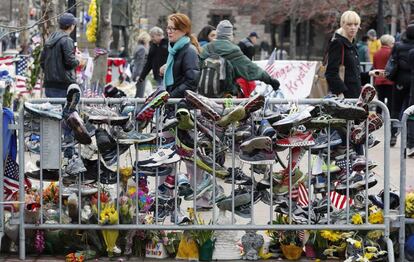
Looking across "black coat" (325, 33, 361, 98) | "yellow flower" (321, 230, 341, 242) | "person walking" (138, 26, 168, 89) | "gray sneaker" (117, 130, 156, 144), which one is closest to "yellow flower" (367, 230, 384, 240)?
"yellow flower" (321, 230, 341, 242)

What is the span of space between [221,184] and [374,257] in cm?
139

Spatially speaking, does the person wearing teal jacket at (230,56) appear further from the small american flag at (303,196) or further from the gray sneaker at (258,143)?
the gray sneaker at (258,143)

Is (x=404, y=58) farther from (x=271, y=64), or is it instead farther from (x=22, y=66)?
(x=22, y=66)

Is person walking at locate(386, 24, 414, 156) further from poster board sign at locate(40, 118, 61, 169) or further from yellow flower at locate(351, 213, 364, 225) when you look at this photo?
poster board sign at locate(40, 118, 61, 169)

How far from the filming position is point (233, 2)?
200ft

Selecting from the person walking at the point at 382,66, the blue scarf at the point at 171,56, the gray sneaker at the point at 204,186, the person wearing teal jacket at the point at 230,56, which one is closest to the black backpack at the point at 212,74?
the person wearing teal jacket at the point at 230,56

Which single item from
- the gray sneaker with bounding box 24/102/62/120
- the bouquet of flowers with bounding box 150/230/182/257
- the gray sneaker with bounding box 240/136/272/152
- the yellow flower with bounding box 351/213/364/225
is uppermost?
the gray sneaker with bounding box 24/102/62/120

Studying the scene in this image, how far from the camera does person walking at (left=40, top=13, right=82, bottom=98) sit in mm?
13281

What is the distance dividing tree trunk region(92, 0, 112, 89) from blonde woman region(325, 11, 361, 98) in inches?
439

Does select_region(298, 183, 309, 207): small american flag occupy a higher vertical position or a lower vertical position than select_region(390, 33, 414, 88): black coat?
lower

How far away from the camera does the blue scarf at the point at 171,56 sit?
1042 cm

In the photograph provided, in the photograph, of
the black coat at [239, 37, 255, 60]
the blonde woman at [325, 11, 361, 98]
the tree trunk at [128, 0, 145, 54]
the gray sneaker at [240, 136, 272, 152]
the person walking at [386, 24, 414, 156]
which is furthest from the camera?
the tree trunk at [128, 0, 145, 54]

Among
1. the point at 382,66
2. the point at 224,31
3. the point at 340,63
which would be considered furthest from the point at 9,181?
the point at 382,66

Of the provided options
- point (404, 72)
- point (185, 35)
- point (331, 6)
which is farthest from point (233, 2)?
point (185, 35)
